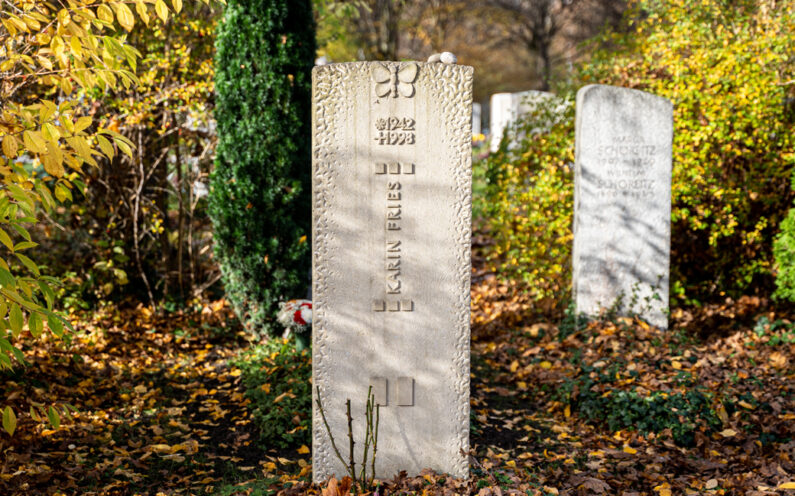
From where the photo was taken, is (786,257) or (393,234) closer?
(393,234)

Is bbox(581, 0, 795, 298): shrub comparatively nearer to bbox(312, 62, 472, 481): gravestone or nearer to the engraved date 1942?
bbox(312, 62, 472, 481): gravestone

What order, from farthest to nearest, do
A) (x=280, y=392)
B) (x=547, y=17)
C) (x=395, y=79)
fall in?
(x=547, y=17)
(x=280, y=392)
(x=395, y=79)

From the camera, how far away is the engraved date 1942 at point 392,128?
3.34m

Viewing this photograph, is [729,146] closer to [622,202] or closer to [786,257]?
[786,257]

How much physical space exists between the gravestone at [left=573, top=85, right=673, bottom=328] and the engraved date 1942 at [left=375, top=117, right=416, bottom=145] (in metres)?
3.35

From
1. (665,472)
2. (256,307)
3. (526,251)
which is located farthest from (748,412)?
(256,307)

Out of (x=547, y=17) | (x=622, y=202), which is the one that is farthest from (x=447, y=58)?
(x=547, y=17)

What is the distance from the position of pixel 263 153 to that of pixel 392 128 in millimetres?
2860

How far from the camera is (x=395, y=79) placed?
3.33m

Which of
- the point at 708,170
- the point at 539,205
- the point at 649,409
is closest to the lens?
the point at 649,409

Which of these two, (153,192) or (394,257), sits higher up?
(153,192)

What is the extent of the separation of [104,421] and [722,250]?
6.11 m

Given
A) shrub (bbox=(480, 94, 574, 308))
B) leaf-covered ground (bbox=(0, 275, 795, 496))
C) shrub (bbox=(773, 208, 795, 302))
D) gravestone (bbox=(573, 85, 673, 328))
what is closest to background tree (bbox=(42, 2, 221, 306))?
leaf-covered ground (bbox=(0, 275, 795, 496))

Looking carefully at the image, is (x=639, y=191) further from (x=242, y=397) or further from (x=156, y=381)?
(x=156, y=381)
